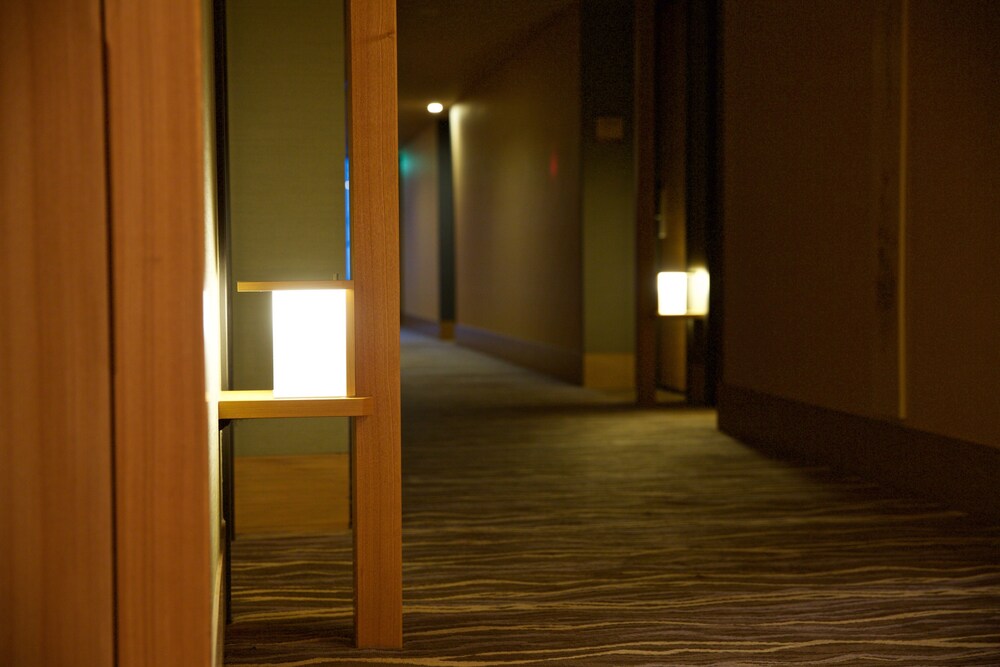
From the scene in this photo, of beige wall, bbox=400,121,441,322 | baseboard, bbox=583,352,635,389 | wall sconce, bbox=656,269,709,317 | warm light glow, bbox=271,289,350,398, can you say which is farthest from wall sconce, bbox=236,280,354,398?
beige wall, bbox=400,121,441,322

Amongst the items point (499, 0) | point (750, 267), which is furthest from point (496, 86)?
point (750, 267)

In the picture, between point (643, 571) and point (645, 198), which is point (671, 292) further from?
point (643, 571)

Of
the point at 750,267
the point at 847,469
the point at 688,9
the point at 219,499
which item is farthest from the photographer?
the point at 688,9

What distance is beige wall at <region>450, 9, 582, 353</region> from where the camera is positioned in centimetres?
765

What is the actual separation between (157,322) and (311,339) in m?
0.81

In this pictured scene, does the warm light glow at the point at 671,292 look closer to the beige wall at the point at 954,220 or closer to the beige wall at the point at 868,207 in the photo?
the beige wall at the point at 868,207

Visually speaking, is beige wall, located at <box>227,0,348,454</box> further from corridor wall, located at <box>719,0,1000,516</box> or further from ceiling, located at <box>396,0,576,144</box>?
ceiling, located at <box>396,0,576,144</box>

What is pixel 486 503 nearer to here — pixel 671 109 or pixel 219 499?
pixel 219 499

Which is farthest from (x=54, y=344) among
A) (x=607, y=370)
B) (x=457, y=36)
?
(x=457, y=36)

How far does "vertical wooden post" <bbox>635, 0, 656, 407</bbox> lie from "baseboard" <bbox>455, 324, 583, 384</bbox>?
1.16m

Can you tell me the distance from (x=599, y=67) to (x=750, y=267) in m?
2.84

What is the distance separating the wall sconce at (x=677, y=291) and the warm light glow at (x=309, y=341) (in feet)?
14.0

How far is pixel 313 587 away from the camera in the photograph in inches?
105

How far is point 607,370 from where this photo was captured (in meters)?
7.49
